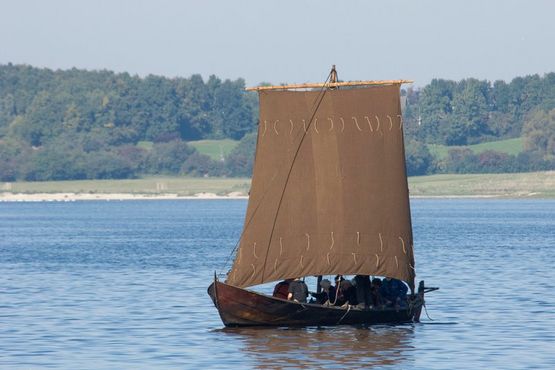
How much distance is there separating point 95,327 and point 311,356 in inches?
400

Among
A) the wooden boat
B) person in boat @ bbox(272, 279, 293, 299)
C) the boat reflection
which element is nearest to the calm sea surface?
the boat reflection

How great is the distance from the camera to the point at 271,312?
4312 centimetres

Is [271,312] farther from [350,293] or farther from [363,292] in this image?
[363,292]

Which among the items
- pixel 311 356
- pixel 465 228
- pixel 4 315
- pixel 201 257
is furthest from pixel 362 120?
pixel 465 228

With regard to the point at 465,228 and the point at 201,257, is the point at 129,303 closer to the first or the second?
the point at 201,257

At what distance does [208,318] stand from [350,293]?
6359mm

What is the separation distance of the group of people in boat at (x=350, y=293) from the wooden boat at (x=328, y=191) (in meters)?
0.36

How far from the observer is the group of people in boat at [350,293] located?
143ft

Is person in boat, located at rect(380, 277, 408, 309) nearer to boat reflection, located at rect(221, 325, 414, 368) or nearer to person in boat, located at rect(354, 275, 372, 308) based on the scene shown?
person in boat, located at rect(354, 275, 372, 308)

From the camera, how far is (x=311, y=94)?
46.3 meters

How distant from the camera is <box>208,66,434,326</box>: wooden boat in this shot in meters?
45.6

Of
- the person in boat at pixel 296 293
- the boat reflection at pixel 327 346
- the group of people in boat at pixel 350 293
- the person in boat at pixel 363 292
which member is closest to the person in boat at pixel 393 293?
the group of people in boat at pixel 350 293

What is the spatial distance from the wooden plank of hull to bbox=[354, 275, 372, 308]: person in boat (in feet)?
1.28

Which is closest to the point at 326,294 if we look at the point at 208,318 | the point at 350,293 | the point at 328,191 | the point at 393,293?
the point at 350,293
